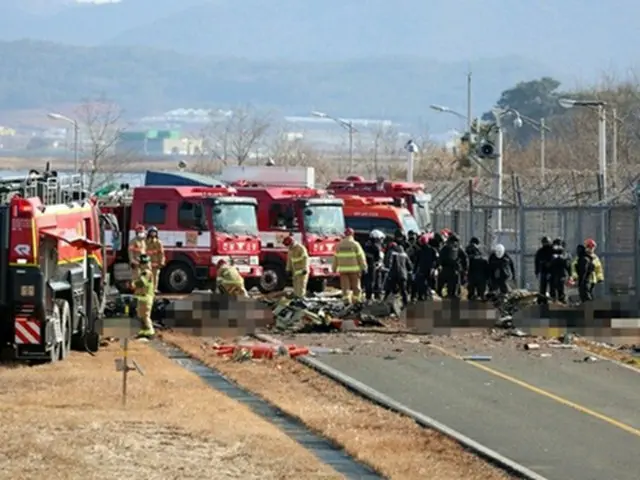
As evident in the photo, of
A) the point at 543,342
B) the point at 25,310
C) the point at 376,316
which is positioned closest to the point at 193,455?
the point at 25,310

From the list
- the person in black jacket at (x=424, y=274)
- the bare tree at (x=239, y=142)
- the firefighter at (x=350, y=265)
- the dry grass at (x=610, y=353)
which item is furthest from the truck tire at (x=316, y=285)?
the bare tree at (x=239, y=142)

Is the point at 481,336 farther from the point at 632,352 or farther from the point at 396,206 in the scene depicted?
the point at 396,206

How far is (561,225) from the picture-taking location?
39.8 m

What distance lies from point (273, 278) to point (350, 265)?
6305 mm

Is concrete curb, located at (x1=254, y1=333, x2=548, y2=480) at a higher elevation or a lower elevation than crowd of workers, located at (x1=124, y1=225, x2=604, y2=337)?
lower

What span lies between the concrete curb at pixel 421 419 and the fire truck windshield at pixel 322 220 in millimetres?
13294

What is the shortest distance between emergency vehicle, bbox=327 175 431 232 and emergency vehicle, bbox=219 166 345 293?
6.38 m

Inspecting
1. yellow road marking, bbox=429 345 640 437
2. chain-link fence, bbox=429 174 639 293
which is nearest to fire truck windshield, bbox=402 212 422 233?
chain-link fence, bbox=429 174 639 293

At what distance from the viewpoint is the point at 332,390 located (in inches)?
907

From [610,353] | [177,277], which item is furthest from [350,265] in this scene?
[610,353]

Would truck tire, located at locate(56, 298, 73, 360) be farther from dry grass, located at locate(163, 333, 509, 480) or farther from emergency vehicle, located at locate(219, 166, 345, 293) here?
emergency vehicle, located at locate(219, 166, 345, 293)

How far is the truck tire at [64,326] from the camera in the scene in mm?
25270

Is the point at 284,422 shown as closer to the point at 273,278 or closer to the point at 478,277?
the point at 478,277

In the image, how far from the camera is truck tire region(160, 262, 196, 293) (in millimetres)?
→ 40938
